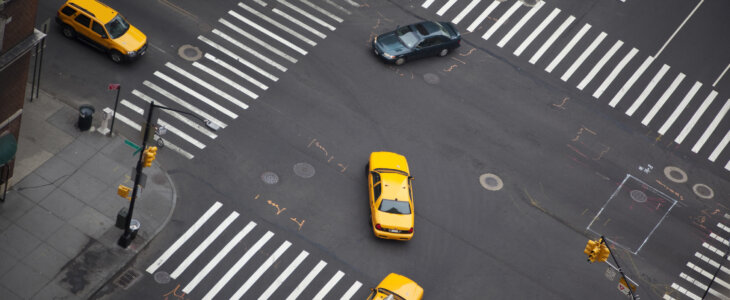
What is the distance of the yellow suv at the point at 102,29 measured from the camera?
3959 cm

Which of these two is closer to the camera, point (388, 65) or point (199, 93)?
point (199, 93)

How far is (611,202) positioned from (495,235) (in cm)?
594

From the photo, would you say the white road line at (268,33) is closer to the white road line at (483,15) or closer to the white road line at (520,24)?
the white road line at (483,15)

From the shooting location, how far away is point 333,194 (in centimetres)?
3709

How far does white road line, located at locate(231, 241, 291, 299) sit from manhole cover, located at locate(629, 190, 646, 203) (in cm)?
1546

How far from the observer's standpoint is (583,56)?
1802 inches

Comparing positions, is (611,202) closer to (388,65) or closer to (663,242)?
(663,242)

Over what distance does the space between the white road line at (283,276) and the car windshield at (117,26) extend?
43.5ft

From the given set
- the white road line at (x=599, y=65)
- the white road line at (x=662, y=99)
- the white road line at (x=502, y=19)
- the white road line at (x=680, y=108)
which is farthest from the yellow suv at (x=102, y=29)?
the white road line at (x=680, y=108)

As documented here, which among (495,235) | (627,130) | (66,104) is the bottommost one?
(66,104)

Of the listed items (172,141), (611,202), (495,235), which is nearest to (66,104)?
(172,141)

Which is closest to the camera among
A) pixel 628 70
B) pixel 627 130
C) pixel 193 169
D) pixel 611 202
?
pixel 193 169

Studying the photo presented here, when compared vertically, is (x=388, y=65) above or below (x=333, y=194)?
above

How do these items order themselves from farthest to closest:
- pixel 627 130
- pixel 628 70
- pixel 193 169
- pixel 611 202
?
pixel 628 70, pixel 627 130, pixel 611 202, pixel 193 169
